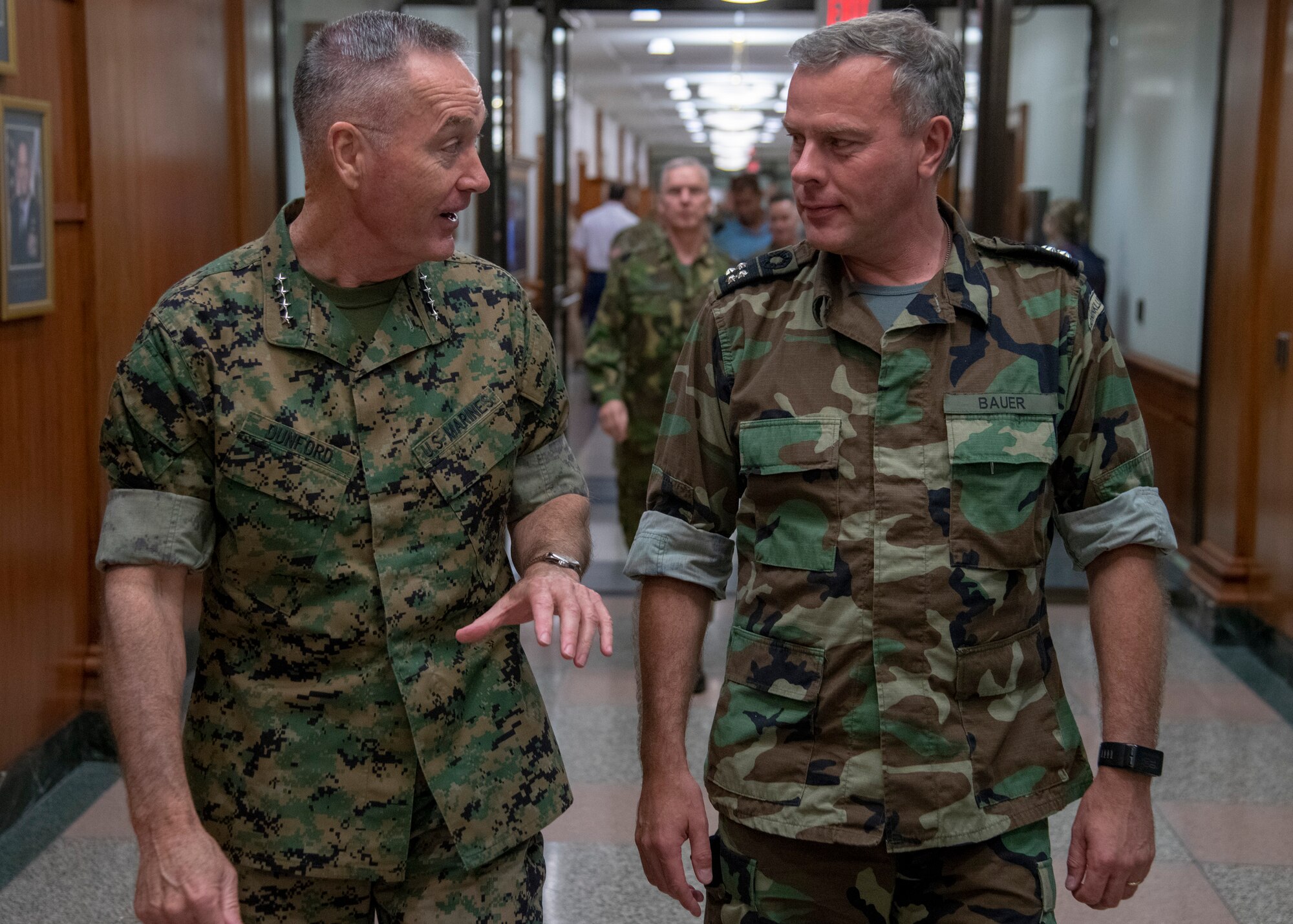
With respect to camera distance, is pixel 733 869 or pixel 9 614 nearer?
pixel 733 869

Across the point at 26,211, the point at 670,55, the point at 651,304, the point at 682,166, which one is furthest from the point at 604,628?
the point at 670,55

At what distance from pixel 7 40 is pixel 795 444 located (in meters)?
2.56

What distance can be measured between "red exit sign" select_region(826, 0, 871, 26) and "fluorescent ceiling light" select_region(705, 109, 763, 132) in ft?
47.6

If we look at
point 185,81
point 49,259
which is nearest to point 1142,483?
point 49,259

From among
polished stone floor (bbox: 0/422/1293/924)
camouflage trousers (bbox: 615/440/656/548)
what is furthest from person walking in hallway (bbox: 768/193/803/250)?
polished stone floor (bbox: 0/422/1293/924)

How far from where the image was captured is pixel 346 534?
5.36ft

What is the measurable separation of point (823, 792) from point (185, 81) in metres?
3.70

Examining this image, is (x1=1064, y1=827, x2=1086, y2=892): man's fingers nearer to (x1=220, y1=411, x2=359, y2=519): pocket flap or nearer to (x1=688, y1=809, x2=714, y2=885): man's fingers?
(x1=688, y1=809, x2=714, y2=885): man's fingers

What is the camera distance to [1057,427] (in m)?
1.75

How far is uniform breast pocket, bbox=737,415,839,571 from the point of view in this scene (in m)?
1.68

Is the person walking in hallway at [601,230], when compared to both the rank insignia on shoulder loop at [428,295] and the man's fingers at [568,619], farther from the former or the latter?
the man's fingers at [568,619]

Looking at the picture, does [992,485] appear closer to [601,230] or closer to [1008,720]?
[1008,720]

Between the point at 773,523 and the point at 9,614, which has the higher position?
the point at 773,523

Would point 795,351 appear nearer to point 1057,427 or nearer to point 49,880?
point 1057,427
